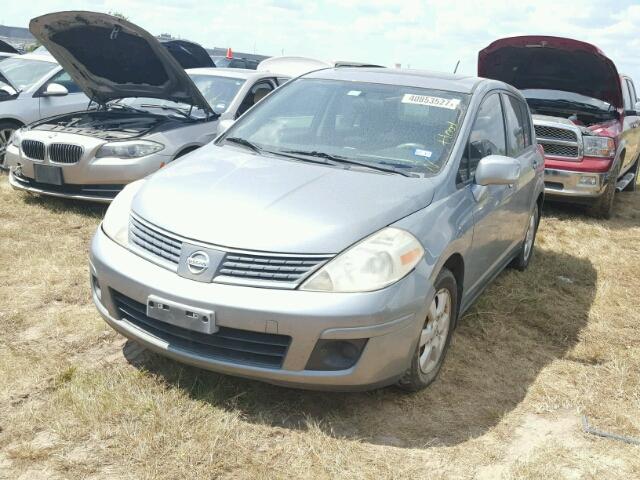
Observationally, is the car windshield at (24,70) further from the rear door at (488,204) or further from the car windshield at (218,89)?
the rear door at (488,204)

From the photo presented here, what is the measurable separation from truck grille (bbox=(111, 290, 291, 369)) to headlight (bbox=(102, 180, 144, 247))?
398mm

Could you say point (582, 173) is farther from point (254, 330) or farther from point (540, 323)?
point (254, 330)

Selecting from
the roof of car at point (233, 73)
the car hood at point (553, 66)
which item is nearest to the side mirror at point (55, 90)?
the roof of car at point (233, 73)

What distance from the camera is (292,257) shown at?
9.34ft

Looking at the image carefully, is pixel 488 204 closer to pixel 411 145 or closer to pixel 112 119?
pixel 411 145

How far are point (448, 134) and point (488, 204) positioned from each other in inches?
21.6

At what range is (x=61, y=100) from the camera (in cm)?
840

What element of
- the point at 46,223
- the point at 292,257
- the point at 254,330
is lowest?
the point at 46,223

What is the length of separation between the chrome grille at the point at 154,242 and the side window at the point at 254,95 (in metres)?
4.03

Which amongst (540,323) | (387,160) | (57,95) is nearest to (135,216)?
(387,160)

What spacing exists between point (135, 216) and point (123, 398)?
0.88m

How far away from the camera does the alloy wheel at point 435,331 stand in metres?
3.34

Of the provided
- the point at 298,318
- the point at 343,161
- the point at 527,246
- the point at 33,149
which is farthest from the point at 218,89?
the point at 298,318

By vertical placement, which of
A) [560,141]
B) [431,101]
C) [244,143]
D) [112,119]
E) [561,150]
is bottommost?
[561,150]
